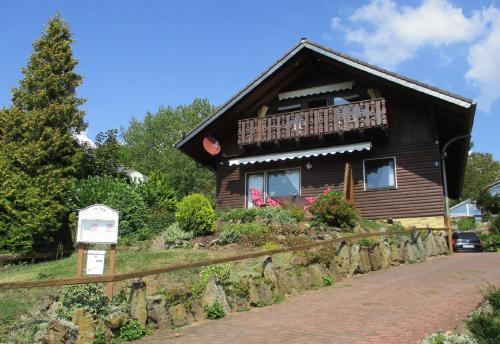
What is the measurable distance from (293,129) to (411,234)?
708cm

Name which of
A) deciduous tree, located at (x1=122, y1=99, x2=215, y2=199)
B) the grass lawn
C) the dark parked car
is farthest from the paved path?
deciduous tree, located at (x1=122, y1=99, x2=215, y2=199)

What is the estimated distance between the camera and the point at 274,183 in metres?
23.6

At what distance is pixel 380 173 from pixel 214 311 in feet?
45.7

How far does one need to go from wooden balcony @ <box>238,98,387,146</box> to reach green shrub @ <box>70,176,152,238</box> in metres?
5.29

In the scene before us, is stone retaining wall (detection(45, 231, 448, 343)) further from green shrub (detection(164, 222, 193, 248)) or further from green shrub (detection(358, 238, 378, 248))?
green shrub (detection(164, 222, 193, 248))

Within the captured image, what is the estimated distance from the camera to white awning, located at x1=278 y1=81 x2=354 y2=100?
22.7 m

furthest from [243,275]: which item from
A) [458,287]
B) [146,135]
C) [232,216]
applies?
[146,135]

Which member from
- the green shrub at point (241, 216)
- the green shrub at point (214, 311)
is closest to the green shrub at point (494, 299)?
the green shrub at point (214, 311)

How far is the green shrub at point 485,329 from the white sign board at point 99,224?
6333mm

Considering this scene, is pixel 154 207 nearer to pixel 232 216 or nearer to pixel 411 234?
pixel 232 216

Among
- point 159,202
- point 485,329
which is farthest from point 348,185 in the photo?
point 485,329

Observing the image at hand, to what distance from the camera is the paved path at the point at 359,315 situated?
768cm

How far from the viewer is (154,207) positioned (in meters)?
23.3

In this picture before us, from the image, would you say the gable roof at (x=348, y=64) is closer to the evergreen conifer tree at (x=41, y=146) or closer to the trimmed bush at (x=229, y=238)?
the evergreen conifer tree at (x=41, y=146)
